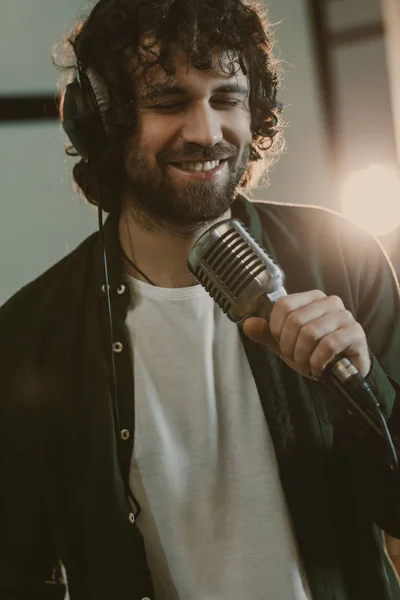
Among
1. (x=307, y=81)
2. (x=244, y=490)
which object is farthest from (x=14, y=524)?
(x=307, y=81)

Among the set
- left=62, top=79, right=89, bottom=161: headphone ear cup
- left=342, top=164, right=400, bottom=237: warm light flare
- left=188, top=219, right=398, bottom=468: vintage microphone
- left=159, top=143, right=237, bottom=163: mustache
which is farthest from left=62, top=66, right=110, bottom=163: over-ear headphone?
left=342, top=164, right=400, bottom=237: warm light flare

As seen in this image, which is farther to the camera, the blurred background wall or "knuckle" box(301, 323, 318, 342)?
the blurred background wall

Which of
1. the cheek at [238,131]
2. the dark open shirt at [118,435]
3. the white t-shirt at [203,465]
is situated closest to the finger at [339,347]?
the dark open shirt at [118,435]

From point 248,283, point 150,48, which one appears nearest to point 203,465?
point 248,283

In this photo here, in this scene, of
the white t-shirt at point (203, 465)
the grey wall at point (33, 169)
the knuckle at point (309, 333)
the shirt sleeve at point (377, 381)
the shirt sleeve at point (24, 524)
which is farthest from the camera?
the grey wall at point (33, 169)

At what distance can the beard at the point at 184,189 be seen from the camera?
101cm

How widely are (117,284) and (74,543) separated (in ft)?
1.43

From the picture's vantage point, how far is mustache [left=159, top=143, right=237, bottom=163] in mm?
998

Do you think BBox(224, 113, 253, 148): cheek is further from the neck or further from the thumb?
the thumb

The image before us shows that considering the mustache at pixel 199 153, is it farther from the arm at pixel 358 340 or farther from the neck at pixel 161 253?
the arm at pixel 358 340

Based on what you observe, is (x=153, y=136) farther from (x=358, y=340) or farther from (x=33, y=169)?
(x=358, y=340)

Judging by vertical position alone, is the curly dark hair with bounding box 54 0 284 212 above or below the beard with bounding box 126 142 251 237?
above

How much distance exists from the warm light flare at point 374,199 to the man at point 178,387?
7 centimetres

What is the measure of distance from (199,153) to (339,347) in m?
0.49
